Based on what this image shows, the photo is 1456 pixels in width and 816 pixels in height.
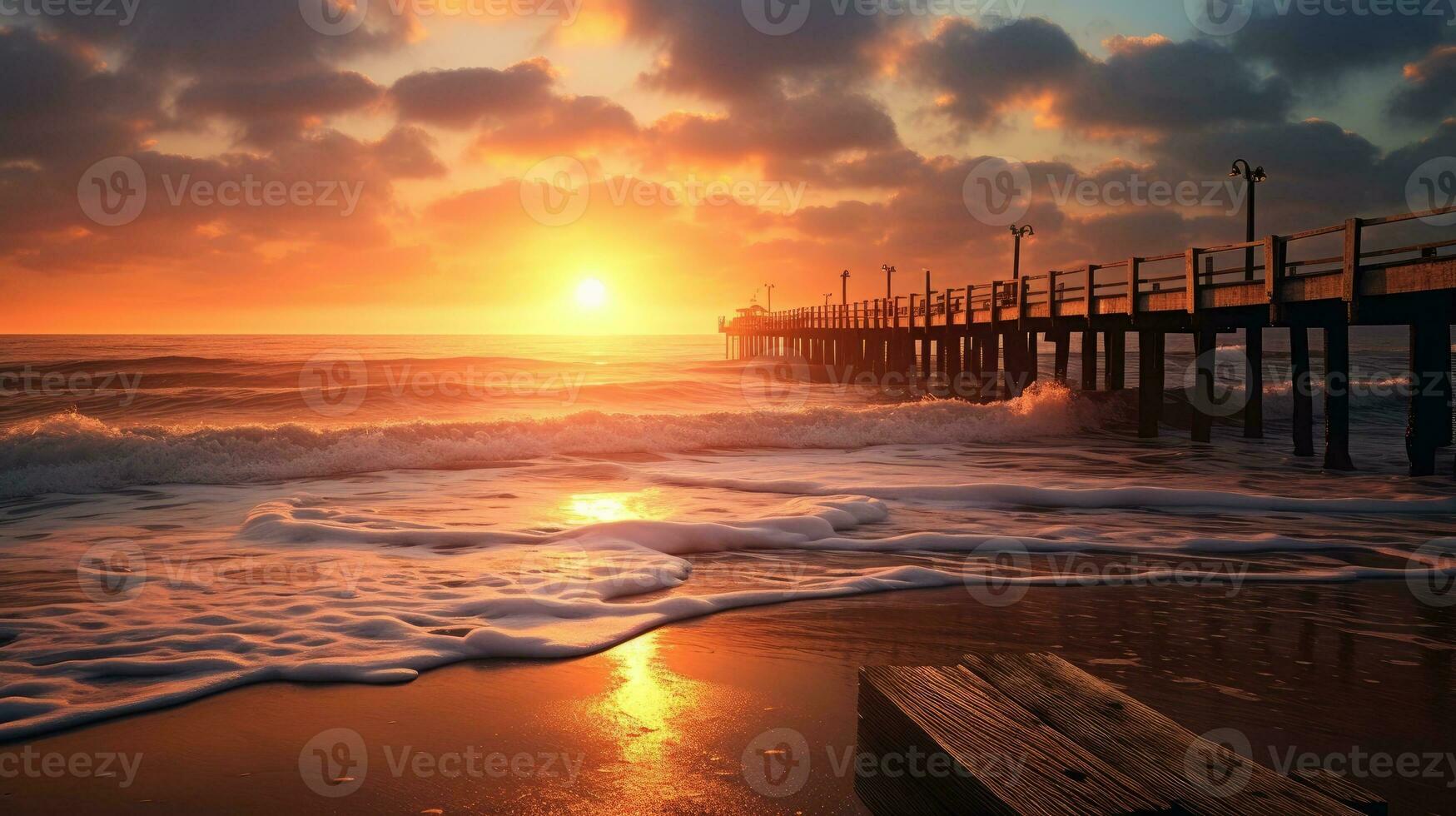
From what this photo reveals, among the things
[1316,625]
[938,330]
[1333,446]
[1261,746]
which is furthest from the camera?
[938,330]

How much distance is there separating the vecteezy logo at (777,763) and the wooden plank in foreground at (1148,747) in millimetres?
883

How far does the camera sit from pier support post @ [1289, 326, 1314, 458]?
50.8 feet

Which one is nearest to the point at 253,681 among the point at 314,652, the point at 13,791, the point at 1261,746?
the point at 314,652

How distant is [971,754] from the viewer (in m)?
2.12

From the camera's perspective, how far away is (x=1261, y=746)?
3551 millimetres

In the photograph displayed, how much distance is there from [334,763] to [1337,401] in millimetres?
15502

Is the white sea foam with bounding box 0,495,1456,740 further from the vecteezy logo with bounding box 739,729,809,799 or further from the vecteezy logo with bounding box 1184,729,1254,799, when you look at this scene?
the vecteezy logo with bounding box 1184,729,1254,799

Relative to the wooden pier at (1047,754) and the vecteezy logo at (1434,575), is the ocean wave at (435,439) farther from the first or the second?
the wooden pier at (1047,754)

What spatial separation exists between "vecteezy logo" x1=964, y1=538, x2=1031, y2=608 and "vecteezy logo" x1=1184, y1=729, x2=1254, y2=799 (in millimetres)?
3842

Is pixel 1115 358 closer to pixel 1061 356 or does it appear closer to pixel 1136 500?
pixel 1061 356

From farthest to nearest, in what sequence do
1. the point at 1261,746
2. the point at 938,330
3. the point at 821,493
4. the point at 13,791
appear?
1. the point at 938,330
2. the point at 821,493
3. the point at 1261,746
4. the point at 13,791

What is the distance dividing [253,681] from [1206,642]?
16.6ft

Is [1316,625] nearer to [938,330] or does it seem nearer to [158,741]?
[158,741]
